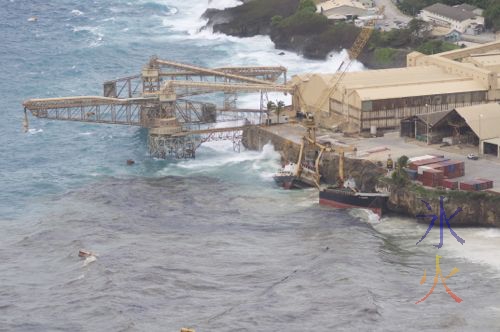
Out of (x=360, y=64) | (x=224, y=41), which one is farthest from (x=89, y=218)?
(x=224, y=41)

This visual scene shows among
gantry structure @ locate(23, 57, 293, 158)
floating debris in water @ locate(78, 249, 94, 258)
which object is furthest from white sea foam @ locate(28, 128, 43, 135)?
floating debris in water @ locate(78, 249, 94, 258)

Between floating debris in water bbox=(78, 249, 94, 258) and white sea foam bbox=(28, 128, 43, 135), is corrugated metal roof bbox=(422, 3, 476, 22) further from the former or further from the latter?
floating debris in water bbox=(78, 249, 94, 258)

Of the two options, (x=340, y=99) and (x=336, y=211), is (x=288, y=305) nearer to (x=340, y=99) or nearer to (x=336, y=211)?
(x=336, y=211)

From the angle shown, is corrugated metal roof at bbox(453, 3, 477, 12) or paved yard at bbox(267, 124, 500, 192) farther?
corrugated metal roof at bbox(453, 3, 477, 12)

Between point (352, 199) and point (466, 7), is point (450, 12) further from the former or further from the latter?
point (352, 199)

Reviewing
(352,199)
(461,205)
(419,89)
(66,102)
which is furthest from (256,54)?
(461,205)

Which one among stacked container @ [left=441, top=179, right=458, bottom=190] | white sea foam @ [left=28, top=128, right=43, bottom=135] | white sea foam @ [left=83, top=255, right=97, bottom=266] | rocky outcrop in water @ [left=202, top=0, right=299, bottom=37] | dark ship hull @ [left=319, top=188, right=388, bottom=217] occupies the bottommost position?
white sea foam @ [left=83, top=255, right=97, bottom=266]

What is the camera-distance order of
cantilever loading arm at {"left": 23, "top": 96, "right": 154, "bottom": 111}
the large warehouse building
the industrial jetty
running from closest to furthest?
the industrial jetty, the large warehouse building, cantilever loading arm at {"left": 23, "top": 96, "right": 154, "bottom": 111}
